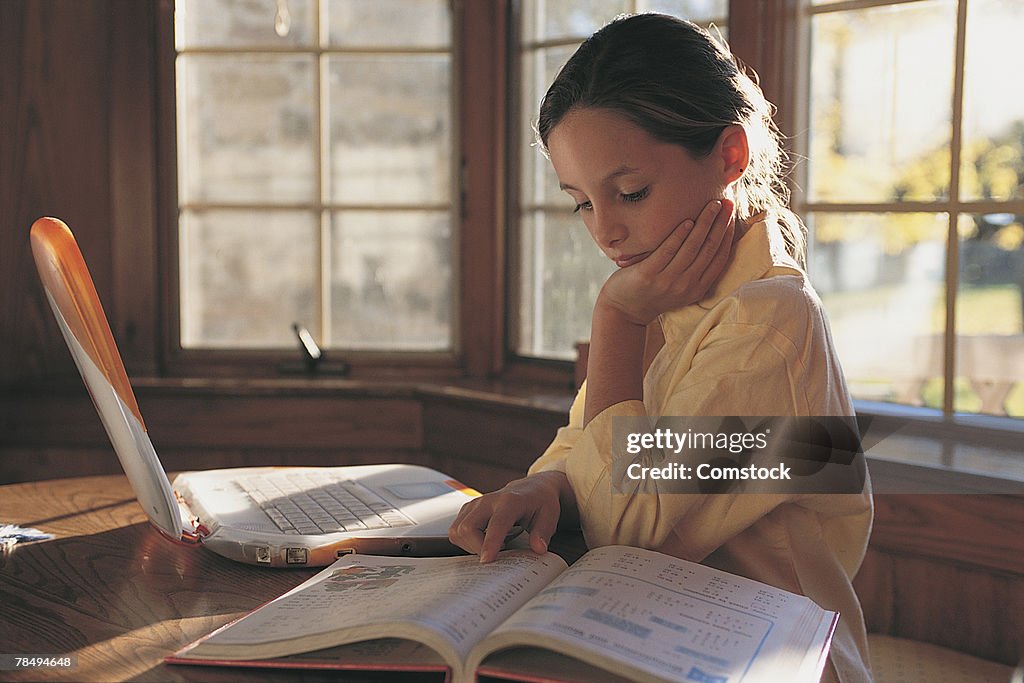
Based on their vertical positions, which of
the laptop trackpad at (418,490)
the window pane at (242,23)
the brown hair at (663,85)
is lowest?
the laptop trackpad at (418,490)

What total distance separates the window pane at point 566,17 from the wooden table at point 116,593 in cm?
149

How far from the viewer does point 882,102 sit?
1884 millimetres

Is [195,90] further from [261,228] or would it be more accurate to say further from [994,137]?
[994,137]

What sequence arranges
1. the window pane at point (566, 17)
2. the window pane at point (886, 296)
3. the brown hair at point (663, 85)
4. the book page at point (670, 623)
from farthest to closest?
1. the window pane at point (566, 17)
2. the window pane at point (886, 296)
3. the brown hair at point (663, 85)
4. the book page at point (670, 623)

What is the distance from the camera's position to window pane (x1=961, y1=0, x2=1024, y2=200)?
1.73m

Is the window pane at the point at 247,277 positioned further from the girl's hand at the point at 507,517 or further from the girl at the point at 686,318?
the girl's hand at the point at 507,517

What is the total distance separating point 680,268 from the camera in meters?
1.12

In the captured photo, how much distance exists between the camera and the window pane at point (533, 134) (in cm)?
242

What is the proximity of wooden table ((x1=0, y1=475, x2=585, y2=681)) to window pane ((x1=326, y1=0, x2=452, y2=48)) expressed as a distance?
1.52 metres

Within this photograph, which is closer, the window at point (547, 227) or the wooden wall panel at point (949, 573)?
the wooden wall panel at point (949, 573)

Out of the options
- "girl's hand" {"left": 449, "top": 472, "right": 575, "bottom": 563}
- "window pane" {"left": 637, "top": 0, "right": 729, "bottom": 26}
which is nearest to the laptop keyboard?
"girl's hand" {"left": 449, "top": 472, "right": 575, "bottom": 563}

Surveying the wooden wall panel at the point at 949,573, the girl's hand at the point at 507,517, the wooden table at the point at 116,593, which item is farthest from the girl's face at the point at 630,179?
the wooden wall panel at the point at 949,573

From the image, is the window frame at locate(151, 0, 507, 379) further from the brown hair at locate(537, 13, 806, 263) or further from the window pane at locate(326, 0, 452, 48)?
the brown hair at locate(537, 13, 806, 263)

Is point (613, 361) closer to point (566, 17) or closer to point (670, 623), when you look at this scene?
point (670, 623)
